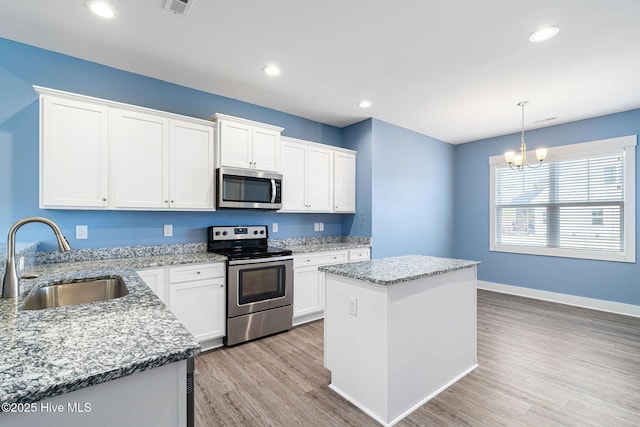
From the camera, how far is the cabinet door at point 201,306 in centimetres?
267

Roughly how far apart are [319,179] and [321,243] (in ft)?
3.21

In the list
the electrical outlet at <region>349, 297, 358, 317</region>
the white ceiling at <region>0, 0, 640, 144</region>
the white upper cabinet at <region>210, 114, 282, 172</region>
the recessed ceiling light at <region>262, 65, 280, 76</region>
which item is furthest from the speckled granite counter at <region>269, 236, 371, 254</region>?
the recessed ceiling light at <region>262, 65, 280, 76</region>

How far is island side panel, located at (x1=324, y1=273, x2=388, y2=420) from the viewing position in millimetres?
1856

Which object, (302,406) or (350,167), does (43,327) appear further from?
(350,167)

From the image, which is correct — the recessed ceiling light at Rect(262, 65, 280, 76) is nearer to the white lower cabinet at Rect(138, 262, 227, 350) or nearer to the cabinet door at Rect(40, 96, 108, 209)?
the cabinet door at Rect(40, 96, 108, 209)

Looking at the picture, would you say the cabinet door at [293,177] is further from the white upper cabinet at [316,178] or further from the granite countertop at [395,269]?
the granite countertop at [395,269]

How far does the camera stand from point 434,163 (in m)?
5.39

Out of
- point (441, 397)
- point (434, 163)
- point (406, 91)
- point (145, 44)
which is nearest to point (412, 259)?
point (441, 397)

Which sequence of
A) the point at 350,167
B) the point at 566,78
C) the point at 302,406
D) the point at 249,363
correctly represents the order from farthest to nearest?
the point at 350,167, the point at 566,78, the point at 249,363, the point at 302,406

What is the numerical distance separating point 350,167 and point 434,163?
6.29ft

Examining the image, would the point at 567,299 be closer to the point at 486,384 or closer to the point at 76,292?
the point at 486,384

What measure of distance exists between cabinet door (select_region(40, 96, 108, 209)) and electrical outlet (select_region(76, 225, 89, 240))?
322mm

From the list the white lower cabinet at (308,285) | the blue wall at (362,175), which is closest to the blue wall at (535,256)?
the blue wall at (362,175)

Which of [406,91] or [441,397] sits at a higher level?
[406,91]
